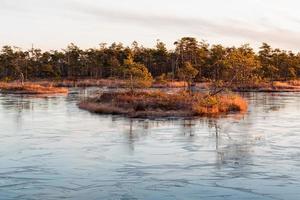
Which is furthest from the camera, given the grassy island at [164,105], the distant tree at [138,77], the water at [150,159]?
the distant tree at [138,77]

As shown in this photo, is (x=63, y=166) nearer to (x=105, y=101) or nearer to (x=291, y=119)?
(x=291, y=119)

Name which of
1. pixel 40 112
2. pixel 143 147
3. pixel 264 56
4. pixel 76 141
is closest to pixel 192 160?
pixel 143 147

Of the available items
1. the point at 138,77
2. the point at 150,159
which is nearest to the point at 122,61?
the point at 138,77

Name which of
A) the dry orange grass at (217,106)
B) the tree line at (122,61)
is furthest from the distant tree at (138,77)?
the tree line at (122,61)

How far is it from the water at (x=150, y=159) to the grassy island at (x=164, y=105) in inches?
157

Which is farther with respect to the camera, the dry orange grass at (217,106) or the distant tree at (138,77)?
the distant tree at (138,77)

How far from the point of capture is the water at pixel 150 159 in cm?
1568

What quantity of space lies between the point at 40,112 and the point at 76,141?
59.7 ft

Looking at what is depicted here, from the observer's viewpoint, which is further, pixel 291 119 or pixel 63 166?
pixel 291 119

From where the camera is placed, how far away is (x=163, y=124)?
111 feet

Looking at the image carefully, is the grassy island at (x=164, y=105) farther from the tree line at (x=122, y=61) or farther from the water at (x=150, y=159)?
the tree line at (x=122, y=61)

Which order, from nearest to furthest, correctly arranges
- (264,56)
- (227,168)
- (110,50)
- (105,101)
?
(227,168), (105,101), (264,56), (110,50)

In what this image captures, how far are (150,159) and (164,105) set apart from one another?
68.9ft

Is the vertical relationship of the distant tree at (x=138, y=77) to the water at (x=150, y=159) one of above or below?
above
